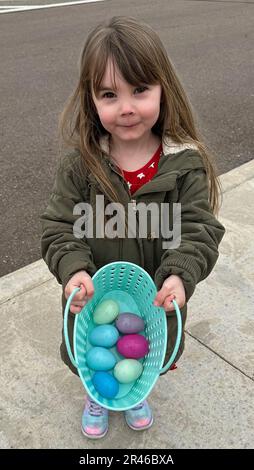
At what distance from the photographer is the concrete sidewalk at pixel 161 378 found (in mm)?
2014

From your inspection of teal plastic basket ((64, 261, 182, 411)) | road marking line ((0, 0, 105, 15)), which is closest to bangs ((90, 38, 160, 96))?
teal plastic basket ((64, 261, 182, 411))

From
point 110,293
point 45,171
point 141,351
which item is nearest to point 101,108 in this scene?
point 110,293

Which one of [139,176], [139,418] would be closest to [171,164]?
[139,176]

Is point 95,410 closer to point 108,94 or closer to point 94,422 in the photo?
point 94,422

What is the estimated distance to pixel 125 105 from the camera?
1.65 meters

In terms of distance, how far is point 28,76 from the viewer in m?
7.09

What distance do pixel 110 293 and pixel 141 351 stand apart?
10.7 inches

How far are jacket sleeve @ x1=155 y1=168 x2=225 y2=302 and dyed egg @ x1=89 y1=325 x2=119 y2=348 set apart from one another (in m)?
0.31

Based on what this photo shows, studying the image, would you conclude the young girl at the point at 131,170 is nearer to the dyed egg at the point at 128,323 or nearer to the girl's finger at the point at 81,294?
the girl's finger at the point at 81,294

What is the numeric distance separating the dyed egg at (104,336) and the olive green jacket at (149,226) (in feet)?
0.87

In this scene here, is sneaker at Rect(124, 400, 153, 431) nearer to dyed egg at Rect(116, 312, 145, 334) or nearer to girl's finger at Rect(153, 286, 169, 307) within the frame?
dyed egg at Rect(116, 312, 145, 334)

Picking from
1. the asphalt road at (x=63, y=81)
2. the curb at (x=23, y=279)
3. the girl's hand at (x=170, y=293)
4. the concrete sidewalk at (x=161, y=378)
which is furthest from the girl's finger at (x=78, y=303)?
the asphalt road at (x=63, y=81)

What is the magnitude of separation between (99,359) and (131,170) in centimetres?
71
